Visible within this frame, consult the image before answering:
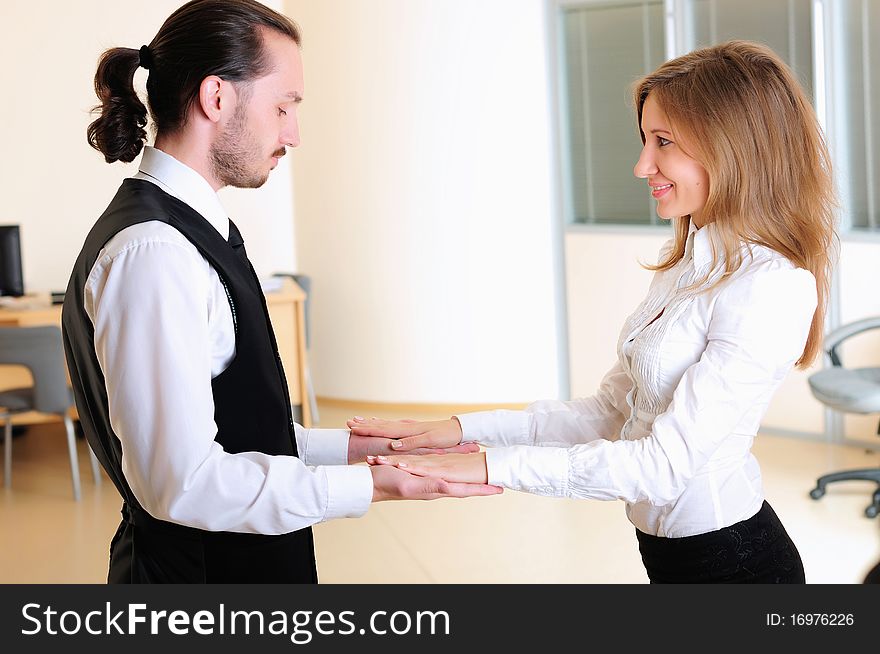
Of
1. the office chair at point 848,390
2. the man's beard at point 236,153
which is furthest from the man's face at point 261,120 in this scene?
the office chair at point 848,390

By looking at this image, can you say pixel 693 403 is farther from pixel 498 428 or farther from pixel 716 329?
pixel 498 428

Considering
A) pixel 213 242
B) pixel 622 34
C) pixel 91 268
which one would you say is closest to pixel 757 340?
pixel 213 242

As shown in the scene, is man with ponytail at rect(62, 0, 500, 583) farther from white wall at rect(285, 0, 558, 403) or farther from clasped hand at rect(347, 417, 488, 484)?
white wall at rect(285, 0, 558, 403)

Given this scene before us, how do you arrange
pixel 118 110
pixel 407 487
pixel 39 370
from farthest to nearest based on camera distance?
pixel 39 370 < pixel 118 110 < pixel 407 487

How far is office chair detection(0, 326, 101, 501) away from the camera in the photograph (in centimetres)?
518

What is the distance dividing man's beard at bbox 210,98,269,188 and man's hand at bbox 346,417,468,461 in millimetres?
646

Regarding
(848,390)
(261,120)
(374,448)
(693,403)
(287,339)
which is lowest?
(848,390)

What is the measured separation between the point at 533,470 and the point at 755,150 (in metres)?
0.68

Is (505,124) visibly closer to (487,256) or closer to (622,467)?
(487,256)

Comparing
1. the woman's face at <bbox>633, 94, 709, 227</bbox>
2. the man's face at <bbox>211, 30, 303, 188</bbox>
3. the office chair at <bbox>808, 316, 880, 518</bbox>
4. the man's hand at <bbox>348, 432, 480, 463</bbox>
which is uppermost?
the man's face at <bbox>211, 30, 303, 188</bbox>

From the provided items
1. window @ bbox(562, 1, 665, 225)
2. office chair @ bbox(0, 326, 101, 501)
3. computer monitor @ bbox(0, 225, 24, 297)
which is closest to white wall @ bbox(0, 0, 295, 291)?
computer monitor @ bbox(0, 225, 24, 297)

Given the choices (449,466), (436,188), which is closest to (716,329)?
(449,466)

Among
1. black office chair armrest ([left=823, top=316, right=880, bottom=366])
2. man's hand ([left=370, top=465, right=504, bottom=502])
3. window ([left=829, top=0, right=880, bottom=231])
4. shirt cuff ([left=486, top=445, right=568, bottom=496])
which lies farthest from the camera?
window ([left=829, top=0, right=880, bottom=231])

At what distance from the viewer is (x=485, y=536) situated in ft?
15.2
